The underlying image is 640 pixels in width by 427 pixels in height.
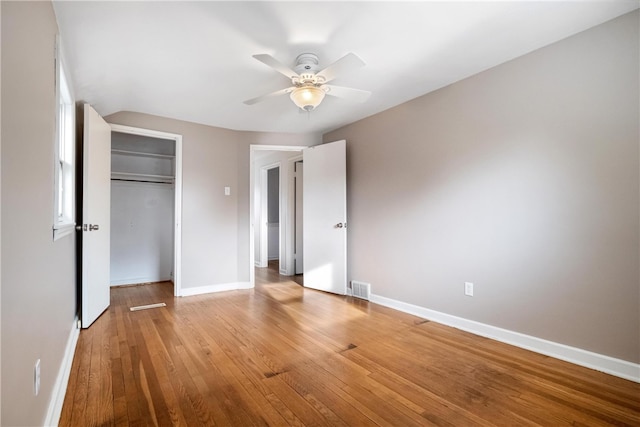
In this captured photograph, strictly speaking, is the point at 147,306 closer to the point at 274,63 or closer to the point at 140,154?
the point at 140,154

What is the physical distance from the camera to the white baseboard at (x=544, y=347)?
1942 millimetres

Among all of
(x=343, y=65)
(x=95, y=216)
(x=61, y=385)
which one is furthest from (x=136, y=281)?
(x=343, y=65)

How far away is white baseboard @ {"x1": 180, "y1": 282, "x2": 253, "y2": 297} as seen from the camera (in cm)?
397

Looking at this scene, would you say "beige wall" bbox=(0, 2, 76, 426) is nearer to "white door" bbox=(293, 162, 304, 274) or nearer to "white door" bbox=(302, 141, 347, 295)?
"white door" bbox=(302, 141, 347, 295)

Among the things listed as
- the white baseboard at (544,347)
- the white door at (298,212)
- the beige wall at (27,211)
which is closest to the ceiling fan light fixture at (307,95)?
the beige wall at (27,211)

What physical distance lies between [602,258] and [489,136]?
3.95 feet

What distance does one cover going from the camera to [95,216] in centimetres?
301

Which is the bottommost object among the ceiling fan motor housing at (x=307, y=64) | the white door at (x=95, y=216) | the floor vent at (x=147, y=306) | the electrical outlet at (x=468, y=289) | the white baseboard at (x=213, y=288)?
the floor vent at (x=147, y=306)

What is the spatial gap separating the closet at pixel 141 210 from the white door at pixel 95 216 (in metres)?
1.29

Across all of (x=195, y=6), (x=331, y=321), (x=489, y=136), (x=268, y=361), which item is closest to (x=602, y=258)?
(x=489, y=136)

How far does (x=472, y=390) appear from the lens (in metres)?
1.80

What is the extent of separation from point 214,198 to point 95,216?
56.8 inches

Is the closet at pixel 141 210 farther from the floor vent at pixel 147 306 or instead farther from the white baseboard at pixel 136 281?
the floor vent at pixel 147 306

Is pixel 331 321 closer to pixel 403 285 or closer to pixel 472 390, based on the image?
→ pixel 403 285
